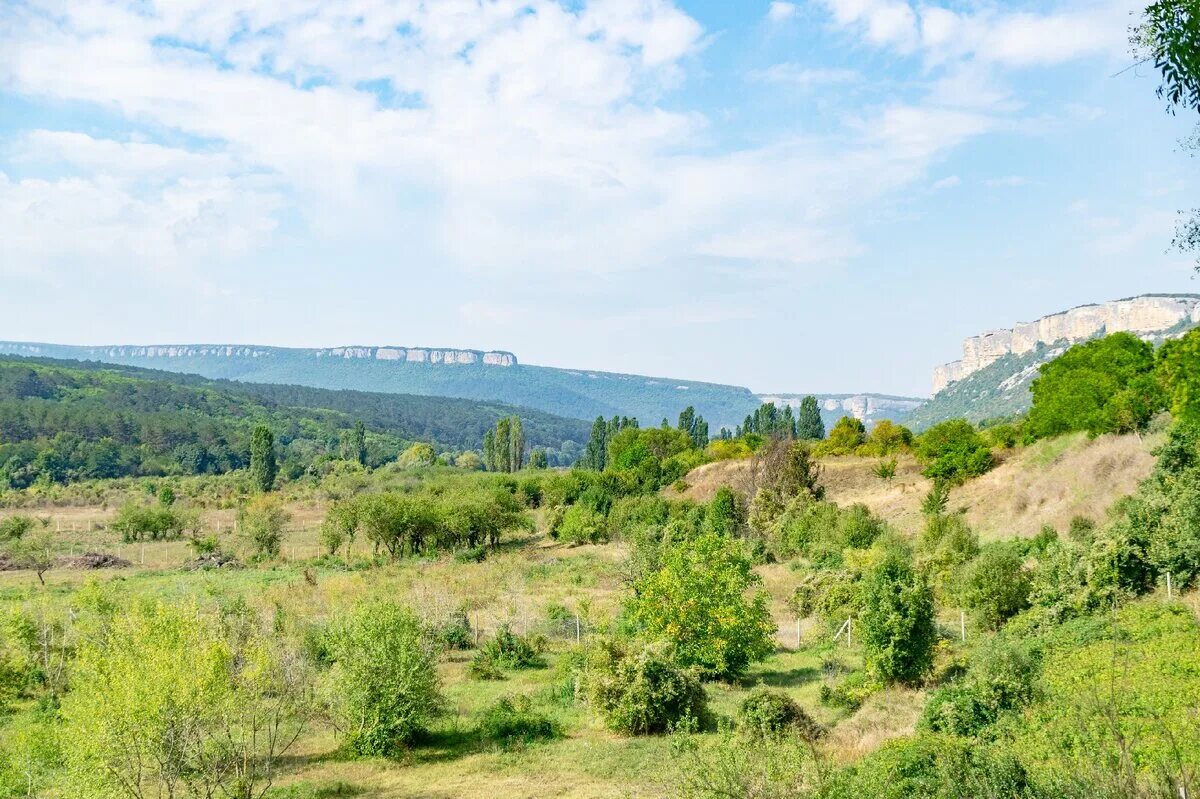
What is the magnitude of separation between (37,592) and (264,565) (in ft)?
40.3

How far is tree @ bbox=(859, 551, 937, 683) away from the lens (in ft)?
63.2

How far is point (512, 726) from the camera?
19.2 m

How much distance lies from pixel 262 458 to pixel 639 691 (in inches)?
3100

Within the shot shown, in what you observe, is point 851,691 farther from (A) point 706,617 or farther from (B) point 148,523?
(B) point 148,523

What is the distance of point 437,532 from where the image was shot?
1994 inches

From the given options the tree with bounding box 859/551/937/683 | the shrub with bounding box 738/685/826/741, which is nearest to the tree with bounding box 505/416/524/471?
the tree with bounding box 859/551/937/683

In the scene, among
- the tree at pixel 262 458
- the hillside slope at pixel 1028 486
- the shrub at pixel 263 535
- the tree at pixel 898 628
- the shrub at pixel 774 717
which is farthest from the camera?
the tree at pixel 262 458

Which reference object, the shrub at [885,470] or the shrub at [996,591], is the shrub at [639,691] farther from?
the shrub at [885,470]

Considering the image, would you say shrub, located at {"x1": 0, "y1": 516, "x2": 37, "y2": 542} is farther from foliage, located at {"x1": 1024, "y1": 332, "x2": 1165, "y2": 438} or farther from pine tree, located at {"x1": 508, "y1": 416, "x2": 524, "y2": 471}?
pine tree, located at {"x1": 508, "y1": 416, "x2": 524, "y2": 471}

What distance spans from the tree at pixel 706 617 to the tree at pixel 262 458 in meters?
72.8

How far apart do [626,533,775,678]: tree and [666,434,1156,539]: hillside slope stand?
55.0 feet

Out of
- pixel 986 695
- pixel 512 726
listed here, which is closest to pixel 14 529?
pixel 512 726

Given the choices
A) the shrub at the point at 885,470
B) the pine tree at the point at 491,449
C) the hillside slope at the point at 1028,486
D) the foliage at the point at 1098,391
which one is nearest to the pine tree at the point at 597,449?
the pine tree at the point at 491,449

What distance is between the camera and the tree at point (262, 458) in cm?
8656
